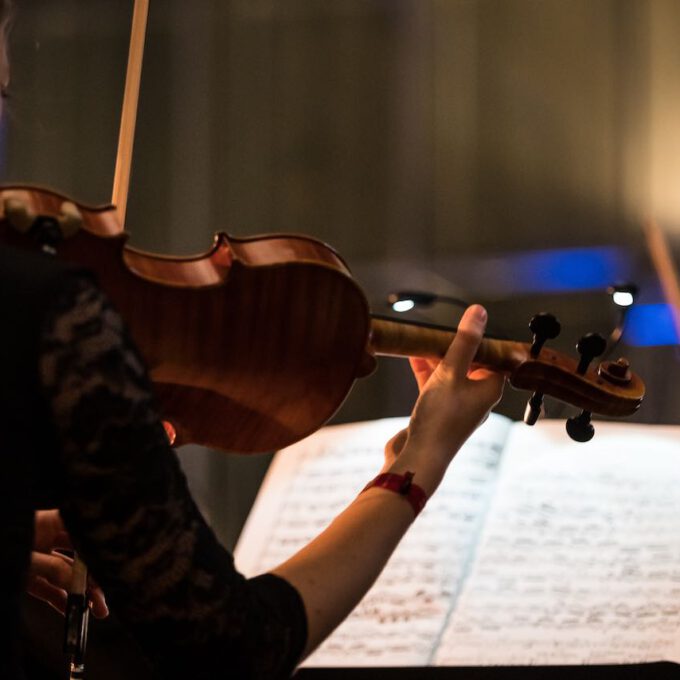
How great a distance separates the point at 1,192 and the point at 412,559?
123 cm

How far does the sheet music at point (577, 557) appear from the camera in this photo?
168 centimetres

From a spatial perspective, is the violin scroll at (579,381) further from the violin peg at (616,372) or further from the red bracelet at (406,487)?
the red bracelet at (406,487)

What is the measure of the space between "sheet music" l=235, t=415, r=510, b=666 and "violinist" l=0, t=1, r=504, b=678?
3.13 feet

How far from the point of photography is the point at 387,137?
11.1 feet

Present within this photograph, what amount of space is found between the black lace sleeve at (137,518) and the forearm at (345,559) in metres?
0.04

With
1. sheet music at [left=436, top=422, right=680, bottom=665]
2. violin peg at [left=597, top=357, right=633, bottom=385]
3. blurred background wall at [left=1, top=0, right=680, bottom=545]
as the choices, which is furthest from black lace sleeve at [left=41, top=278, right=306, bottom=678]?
blurred background wall at [left=1, top=0, right=680, bottom=545]

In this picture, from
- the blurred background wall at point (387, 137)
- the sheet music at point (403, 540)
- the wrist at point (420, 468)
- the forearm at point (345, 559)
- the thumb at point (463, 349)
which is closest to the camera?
the forearm at point (345, 559)

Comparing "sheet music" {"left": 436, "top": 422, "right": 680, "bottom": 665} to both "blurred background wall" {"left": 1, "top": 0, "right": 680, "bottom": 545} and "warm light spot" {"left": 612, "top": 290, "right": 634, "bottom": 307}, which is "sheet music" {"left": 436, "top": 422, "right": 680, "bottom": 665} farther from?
"blurred background wall" {"left": 1, "top": 0, "right": 680, "bottom": 545}

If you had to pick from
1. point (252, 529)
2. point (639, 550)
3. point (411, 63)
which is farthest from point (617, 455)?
point (411, 63)

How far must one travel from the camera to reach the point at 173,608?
777 mm

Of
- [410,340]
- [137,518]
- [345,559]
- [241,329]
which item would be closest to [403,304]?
[410,340]

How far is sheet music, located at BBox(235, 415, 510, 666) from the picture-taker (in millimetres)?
1801

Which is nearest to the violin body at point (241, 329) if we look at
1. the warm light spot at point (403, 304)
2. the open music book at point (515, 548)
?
the open music book at point (515, 548)

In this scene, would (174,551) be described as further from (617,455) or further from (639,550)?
(617,455)
